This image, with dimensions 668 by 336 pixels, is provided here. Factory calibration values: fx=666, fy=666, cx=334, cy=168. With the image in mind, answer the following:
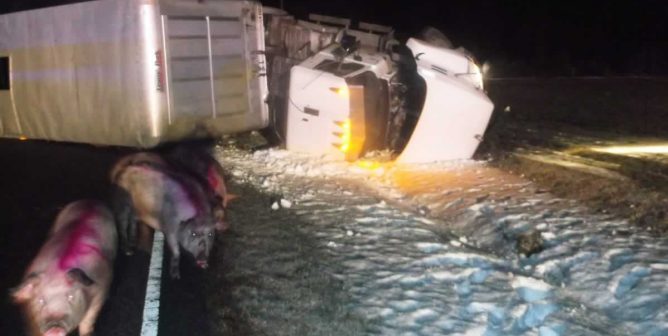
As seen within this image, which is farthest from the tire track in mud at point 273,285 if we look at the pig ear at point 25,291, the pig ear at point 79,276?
the pig ear at point 25,291

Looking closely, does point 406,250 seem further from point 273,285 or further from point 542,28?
point 542,28

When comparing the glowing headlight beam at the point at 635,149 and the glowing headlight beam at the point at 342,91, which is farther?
the glowing headlight beam at the point at 635,149

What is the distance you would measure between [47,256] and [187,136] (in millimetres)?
5248

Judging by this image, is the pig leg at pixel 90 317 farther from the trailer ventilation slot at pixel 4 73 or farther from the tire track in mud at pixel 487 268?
the trailer ventilation slot at pixel 4 73

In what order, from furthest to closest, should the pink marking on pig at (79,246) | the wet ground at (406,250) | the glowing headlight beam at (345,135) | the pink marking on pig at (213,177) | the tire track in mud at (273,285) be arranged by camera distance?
the glowing headlight beam at (345,135)
the pink marking on pig at (213,177)
the wet ground at (406,250)
the tire track in mud at (273,285)
the pink marking on pig at (79,246)

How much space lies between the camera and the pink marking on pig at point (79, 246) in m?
4.31

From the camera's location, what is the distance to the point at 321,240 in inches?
258

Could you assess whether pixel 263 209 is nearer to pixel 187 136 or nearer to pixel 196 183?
pixel 196 183

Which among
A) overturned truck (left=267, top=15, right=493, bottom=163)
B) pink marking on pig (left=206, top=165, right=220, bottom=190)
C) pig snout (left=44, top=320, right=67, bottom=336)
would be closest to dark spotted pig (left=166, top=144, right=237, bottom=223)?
pink marking on pig (left=206, top=165, right=220, bottom=190)

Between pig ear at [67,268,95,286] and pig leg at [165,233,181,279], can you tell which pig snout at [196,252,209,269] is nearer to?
pig leg at [165,233,181,279]

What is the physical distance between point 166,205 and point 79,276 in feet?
5.97

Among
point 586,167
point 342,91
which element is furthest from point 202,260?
point 586,167

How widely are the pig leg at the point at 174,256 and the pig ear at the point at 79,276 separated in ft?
4.64

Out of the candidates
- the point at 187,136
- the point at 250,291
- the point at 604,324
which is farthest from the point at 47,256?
the point at 187,136
